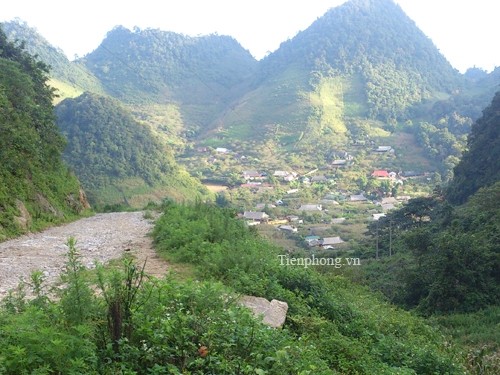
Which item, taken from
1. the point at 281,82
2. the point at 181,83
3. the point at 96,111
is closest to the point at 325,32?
the point at 281,82

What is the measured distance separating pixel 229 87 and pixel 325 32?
33.9m

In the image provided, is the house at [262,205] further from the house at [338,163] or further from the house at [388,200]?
the house at [338,163]

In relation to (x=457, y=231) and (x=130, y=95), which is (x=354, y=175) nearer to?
(x=457, y=231)

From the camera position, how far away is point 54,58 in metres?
109

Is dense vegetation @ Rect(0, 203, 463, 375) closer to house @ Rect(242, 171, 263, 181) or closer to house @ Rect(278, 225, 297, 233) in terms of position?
house @ Rect(278, 225, 297, 233)

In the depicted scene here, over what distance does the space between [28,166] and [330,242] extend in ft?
103

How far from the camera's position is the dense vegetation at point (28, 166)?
12531 millimetres

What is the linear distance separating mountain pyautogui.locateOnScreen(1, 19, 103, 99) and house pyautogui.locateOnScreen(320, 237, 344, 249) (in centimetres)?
7357

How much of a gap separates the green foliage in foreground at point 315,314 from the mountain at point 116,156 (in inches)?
1456

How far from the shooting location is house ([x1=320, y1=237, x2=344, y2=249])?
4131 cm

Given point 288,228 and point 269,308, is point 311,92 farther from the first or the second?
point 269,308

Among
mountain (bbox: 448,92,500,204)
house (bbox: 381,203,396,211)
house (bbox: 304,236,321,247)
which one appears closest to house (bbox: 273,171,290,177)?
house (bbox: 381,203,396,211)

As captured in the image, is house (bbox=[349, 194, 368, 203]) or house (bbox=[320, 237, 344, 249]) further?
house (bbox=[349, 194, 368, 203])

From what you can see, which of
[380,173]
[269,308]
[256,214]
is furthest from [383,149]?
[269,308]
